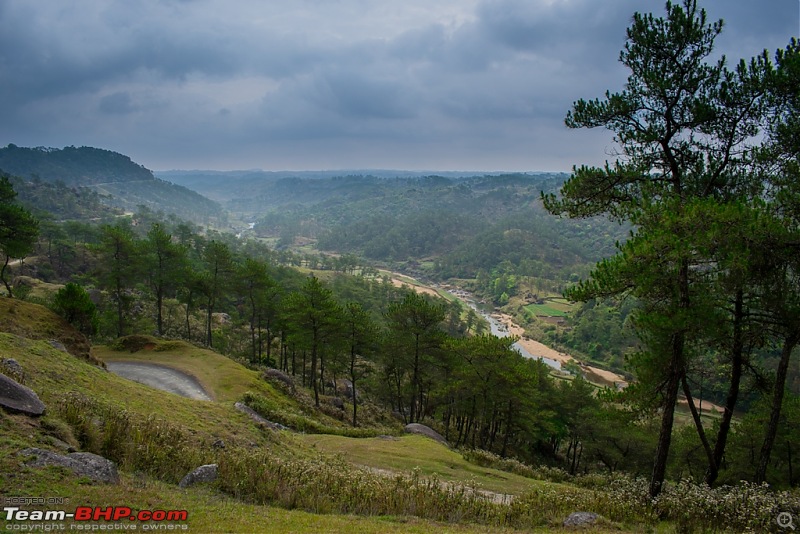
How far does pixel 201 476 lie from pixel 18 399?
362cm

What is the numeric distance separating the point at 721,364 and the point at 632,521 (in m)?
7.49

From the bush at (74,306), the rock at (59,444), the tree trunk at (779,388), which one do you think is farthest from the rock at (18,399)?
the bush at (74,306)

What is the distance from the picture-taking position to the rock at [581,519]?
327 inches

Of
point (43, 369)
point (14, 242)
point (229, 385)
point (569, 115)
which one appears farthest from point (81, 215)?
point (569, 115)

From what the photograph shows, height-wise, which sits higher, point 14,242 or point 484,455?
point 14,242

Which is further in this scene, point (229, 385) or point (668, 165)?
point (229, 385)

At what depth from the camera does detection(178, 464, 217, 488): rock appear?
25.8 ft

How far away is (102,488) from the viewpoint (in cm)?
619

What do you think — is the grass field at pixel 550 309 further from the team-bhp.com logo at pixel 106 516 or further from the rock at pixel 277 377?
the team-bhp.com logo at pixel 106 516

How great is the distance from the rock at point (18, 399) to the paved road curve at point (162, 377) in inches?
566

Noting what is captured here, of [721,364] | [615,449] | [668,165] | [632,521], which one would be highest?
[668,165]

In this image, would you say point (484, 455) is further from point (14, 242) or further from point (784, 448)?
point (14, 242)

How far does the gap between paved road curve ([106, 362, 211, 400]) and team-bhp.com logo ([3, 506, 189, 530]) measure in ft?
55.4

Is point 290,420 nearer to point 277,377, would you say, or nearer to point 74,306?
point 277,377
